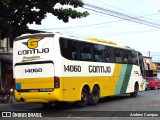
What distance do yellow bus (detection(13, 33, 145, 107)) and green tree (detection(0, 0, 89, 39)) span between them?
115 inches

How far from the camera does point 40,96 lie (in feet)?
54.4

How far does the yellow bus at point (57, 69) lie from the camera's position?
16.5 metres

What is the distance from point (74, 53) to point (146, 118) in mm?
5226

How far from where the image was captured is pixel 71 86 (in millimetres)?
17312

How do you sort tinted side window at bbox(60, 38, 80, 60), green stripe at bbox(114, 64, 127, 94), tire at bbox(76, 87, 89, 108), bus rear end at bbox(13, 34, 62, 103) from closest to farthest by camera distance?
1. bus rear end at bbox(13, 34, 62, 103)
2. tinted side window at bbox(60, 38, 80, 60)
3. tire at bbox(76, 87, 89, 108)
4. green stripe at bbox(114, 64, 127, 94)

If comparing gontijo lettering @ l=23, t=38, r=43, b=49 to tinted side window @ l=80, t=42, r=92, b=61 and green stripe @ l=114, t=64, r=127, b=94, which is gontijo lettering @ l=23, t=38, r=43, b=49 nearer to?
tinted side window @ l=80, t=42, r=92, b=61

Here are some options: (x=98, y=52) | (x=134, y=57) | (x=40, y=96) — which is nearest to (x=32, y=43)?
(x=40, y=96)

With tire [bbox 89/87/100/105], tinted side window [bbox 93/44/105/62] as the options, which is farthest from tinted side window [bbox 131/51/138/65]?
tire [bbox 89/87/100/105]

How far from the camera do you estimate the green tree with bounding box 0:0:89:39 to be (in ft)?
68.6

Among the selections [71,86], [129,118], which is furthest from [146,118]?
[71,86]

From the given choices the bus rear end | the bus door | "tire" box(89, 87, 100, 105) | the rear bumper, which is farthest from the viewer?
"tire" box(89, 87, 100, 105)

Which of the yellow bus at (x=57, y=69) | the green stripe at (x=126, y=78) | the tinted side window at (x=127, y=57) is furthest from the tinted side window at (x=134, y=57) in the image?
the yellow bus at (x=57, y=69)

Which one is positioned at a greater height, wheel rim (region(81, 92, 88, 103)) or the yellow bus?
the yellow bus

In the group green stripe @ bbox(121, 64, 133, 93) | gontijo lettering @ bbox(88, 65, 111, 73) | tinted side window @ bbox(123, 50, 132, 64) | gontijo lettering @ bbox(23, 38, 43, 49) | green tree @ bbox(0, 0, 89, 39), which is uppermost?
green tree @ bbox(0, 0, 89, 39)
